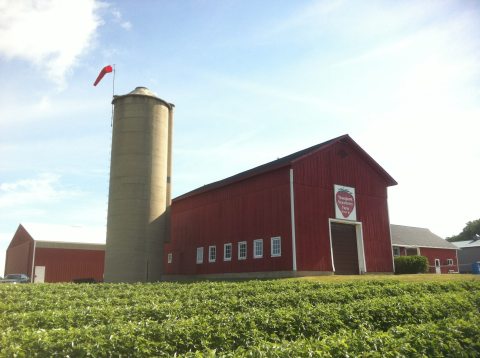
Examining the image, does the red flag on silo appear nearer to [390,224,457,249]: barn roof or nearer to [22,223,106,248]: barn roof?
[22,223,106,248]: barn roof

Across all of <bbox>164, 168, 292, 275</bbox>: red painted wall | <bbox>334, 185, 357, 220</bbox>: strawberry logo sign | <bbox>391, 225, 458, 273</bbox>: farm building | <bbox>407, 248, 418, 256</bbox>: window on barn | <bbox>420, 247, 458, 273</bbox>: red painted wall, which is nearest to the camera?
<bbox>164, 168, 292, 275</bbox>: red painted wall

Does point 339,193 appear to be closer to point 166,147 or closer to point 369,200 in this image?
point 369,200

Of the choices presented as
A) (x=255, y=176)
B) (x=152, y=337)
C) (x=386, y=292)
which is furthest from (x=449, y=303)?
(x=255, y=176)

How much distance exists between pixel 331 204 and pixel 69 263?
113ft

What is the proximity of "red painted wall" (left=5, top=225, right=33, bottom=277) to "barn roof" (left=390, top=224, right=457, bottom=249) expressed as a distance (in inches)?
1621

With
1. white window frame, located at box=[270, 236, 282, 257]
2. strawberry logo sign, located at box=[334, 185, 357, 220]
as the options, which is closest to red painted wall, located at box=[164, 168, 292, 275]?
white window frame, located at box=[270, 236, 282, 257]

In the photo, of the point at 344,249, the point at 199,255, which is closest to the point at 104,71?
the point at 199,255

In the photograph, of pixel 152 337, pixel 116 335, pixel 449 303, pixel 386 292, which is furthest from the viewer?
pixel 386 292

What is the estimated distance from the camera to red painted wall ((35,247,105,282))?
49.1m

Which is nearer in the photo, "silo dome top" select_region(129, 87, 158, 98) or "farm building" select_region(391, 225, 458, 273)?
"silo dome top" select_region(129, 87, 158, 98)

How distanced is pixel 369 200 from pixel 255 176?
28.0ft

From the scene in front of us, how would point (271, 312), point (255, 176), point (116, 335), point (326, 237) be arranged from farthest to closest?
point (255, 176) < point (326, 237) < point (271, 312) < point (116, 335)

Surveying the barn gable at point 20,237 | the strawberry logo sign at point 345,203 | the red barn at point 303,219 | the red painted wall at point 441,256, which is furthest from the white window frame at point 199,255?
the red painted wall at point 441,256

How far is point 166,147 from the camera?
37.8m
